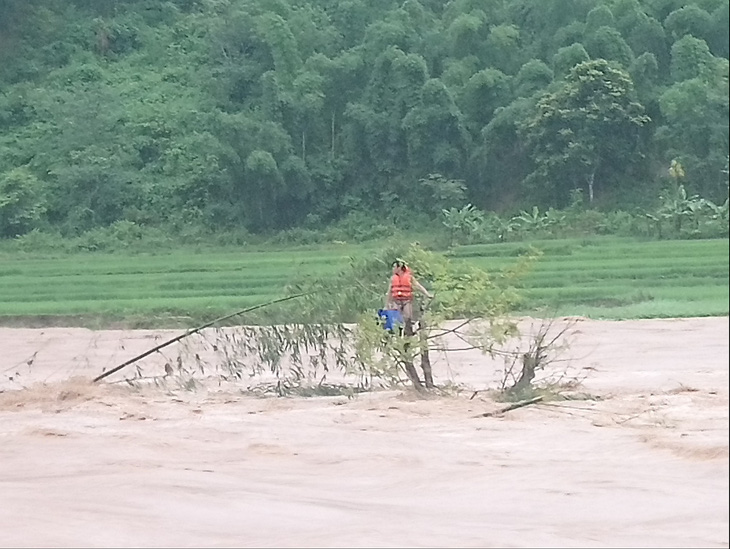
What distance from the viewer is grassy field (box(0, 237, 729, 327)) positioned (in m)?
6.50

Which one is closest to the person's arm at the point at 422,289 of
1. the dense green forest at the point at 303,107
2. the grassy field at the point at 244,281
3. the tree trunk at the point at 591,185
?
the grassy field at the point at 244,281

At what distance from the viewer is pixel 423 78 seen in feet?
25.8

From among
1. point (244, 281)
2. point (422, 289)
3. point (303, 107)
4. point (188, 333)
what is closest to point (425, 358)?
point (422, 289)

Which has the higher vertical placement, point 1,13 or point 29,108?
point 1,13

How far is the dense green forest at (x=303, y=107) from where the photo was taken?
663 cm

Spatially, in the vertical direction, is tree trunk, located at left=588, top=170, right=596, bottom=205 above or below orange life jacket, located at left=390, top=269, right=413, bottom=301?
above

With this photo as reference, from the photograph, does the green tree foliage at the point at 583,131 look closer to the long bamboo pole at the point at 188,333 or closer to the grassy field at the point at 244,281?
the grassy field at the point at 244,281

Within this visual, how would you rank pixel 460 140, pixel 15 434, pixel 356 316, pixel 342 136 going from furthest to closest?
pixel 342 136, pixel 460 140, pixel 356 316, pixel 15 434

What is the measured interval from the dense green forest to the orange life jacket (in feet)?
3.49

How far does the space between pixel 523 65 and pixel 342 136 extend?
1.81 m

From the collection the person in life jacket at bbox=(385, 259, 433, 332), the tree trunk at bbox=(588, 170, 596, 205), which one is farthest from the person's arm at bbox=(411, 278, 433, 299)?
the tree trunk at bbox=(588, 170, 596, 205)

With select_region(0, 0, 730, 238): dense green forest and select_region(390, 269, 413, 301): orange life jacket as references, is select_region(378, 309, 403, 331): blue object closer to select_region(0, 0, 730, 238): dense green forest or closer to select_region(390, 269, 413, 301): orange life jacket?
select_region(390, 269, 413, 301): orange life jacket

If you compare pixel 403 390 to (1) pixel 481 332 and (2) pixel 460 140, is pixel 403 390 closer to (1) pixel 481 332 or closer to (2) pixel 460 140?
(1) pixel 481 332

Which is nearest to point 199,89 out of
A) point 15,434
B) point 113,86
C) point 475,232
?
point 113,86
